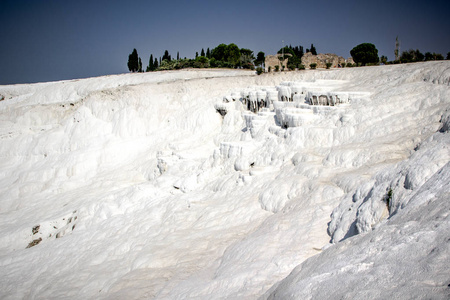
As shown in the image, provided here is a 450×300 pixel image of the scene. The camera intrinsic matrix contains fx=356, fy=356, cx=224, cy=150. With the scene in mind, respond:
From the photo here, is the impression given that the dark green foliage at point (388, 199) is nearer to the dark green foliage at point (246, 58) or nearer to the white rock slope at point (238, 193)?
the white rock slope at point (238, 193)

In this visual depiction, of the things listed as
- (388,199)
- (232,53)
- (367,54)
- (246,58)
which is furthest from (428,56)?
(232,53)

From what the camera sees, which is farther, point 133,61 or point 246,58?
point 133,61

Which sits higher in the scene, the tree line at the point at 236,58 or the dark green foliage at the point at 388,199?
the tree line at the point at 236,58

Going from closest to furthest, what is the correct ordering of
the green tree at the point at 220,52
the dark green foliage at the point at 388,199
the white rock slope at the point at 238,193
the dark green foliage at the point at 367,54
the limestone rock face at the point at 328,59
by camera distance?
the white rock slope at the point at 238,193, the dark green foliage at the point at 388,199, the limestone rock face at the point at 328,59, the dark green foliage at the point at 367,54, the green tree at the point at 220,52

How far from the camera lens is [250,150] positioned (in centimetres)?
2011

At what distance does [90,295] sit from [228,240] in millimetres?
5402

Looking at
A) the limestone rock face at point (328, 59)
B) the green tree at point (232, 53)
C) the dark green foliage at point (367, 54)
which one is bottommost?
the limestone rock face at point (328, 59)

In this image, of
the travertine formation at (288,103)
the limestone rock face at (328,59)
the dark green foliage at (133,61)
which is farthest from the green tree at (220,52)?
the travertine formation at (288,103)

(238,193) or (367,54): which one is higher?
(367,54)

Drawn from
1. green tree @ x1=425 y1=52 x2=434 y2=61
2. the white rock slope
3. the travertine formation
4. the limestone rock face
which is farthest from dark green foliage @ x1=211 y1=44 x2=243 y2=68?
the travertine formation

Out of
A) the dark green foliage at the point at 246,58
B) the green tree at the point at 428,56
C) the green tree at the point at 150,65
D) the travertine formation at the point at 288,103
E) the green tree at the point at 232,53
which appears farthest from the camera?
the green tree at the point at 150,65

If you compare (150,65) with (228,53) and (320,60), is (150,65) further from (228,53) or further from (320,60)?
(320,60)

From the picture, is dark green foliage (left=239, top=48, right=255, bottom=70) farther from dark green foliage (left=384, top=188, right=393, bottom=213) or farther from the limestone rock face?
dark green foliage (left=384, top=188, right=393, bottom=213)

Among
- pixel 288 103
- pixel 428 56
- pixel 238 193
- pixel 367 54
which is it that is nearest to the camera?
pixel 238 193
